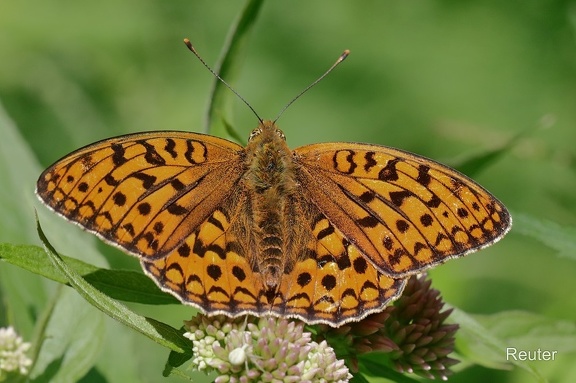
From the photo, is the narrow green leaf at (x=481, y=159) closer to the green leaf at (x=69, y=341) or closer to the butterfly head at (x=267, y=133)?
the butterfly head at (x=267, y=133)

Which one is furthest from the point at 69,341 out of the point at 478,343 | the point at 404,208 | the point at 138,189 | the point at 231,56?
the point at 478,343

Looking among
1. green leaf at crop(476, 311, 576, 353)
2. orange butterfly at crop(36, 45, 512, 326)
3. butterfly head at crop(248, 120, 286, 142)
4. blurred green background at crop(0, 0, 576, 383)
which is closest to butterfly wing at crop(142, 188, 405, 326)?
orange butterfly at crop(36, 45, 512, 326)

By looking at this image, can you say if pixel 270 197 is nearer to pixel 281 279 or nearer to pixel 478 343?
pixel 281 279

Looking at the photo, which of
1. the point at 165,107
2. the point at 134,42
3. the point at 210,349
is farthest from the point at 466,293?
the point at 134,42

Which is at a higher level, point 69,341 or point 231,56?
point 231,56

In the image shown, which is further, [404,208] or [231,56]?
[231,56]

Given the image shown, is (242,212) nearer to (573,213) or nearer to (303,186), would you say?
(303,186)

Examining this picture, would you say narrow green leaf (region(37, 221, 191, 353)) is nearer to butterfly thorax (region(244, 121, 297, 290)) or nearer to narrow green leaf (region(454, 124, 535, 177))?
butterfly thorax (region(244, 121, 297, 290))
